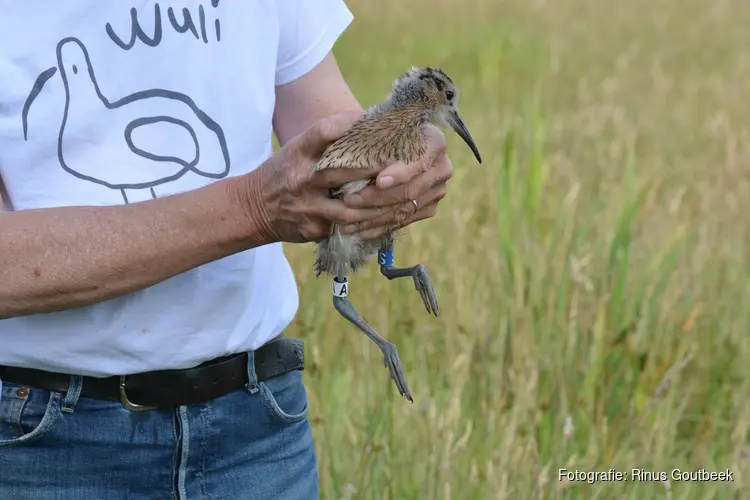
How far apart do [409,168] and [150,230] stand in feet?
1.61

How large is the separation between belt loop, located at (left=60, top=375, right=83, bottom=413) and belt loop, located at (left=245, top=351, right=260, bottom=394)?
13.8 inches

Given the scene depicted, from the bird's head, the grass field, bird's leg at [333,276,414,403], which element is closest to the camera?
bird's leg at [333,276,414,403]

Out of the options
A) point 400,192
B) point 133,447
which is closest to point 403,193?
point 400,192

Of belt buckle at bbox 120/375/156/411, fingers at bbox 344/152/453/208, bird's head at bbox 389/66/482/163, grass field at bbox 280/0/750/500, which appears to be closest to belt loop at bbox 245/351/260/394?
belt buckle at bbox 120/375/156/411

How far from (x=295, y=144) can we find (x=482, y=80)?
6822mm

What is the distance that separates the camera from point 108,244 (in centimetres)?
198

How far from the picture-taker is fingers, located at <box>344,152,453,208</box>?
2023mm

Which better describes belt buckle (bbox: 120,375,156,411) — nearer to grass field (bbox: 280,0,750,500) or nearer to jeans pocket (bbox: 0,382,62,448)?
jeans pocket (bbox: 0,382,62,448)

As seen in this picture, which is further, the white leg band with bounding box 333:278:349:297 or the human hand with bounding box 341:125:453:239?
the white leg band with bounding box 333:278:349:297

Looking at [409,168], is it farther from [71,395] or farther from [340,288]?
[71,395]

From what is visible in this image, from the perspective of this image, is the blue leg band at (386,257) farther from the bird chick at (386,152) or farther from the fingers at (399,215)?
the fingers at (399,215)

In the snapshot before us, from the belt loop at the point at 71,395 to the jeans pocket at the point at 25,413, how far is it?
0.02 m

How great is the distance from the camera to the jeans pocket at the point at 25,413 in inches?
82.5

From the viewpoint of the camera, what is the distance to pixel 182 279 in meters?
2.16
